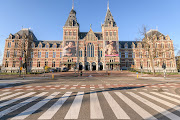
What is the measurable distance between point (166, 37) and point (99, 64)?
1331 inches

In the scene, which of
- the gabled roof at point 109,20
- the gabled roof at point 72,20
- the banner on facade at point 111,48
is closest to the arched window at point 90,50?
the banner on facade at point 111,48

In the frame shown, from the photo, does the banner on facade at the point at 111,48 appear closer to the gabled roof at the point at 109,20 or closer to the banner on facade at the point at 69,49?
the gabled roof at the point at 109,20

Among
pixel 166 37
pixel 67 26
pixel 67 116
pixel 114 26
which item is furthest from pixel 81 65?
pixel 166 37

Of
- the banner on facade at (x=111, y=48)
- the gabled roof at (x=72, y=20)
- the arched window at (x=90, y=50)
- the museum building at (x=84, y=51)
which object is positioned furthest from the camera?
the gabled roof at (x=72, y=20)

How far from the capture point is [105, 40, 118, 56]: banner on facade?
4072 centimetres

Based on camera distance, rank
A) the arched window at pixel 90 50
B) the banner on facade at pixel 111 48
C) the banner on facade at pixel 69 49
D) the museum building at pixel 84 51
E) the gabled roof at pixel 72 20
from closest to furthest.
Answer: the banner on facade at pixel 69 49
the banner on facade at pixel 111 48
the museum building at pixel 84 51
the arched window at pixel 90 50
the gabled roof at pixel 72 20

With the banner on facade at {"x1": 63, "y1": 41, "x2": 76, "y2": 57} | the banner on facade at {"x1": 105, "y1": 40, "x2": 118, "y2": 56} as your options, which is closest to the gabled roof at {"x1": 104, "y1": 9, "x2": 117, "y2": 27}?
the banner on facade at {"x1": 105, "y1": 40, "x2": 118, "y2": 56}

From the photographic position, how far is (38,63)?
44969 mm

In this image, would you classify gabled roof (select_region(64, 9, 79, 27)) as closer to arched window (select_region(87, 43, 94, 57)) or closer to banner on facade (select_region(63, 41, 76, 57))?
banner on facade (select_region(63, 41, 76, 57))

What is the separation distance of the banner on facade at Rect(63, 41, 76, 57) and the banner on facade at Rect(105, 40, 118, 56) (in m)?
14.0

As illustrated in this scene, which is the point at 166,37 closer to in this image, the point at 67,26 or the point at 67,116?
the point at 67,26

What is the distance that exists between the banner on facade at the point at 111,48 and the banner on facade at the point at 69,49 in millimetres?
14049

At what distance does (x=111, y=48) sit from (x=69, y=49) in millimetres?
17953

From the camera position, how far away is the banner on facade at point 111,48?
40719mm
